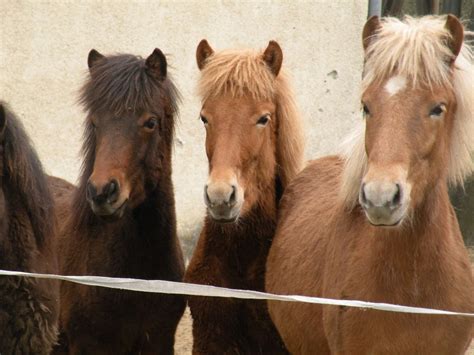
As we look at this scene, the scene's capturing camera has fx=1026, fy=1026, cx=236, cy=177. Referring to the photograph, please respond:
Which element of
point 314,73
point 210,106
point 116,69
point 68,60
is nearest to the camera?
point 210,106

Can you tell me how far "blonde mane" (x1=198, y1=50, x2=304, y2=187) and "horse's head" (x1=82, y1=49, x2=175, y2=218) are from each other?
13.1 inches

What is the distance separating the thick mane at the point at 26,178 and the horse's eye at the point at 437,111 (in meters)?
2.00

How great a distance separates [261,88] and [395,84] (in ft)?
3.98

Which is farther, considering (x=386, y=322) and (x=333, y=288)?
(x=333, y=288)

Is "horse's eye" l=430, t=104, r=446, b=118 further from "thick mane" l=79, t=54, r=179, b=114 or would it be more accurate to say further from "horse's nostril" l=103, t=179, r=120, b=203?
"thick mane" l=79, t=54, r=179, b=114

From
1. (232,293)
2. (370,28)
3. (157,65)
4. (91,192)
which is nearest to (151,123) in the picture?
(157,65)

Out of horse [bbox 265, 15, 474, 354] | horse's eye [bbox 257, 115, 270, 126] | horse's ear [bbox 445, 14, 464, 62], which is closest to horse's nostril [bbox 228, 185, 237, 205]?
horse's eye [bbox 257, 115, 270, 126]

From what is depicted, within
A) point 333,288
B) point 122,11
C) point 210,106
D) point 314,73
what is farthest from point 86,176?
point 314,73

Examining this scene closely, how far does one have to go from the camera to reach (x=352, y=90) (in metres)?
8.42

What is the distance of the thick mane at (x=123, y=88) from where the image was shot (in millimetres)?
5219

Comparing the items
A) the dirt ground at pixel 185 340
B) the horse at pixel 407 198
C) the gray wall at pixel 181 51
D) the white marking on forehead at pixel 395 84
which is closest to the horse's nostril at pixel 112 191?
the horse at pixel 407 198

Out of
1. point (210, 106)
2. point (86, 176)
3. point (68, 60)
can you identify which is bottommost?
point (86, 176)

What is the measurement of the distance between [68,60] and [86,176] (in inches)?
100.0

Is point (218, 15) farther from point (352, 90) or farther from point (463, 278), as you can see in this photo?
point (463, 278)
